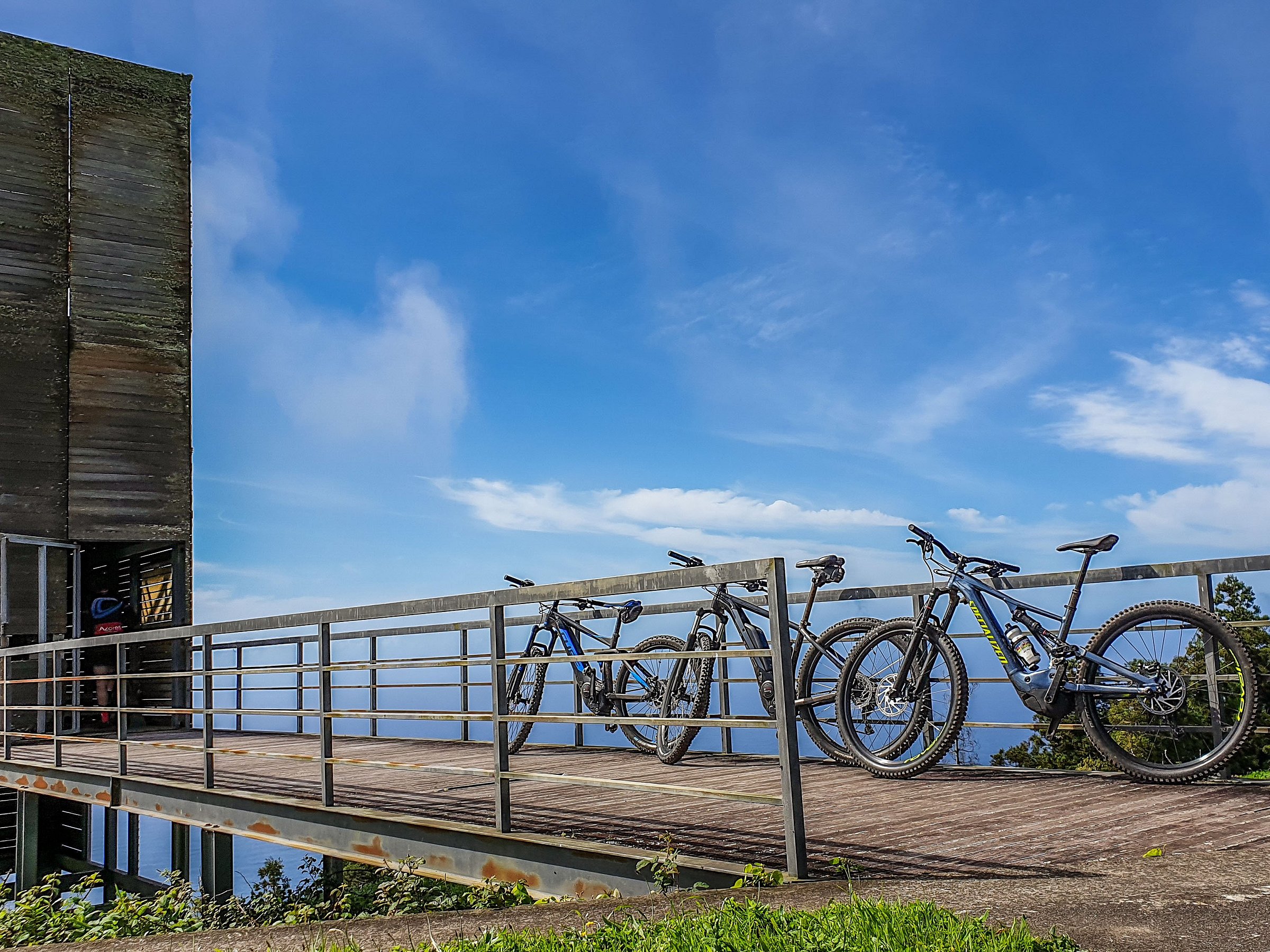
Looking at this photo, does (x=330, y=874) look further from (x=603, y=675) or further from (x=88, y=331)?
(x=88, y=331)

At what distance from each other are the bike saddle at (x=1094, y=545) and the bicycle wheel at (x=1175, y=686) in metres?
0.33

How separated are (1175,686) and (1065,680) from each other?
0.50 metres

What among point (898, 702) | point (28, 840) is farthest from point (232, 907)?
point (28, 840)

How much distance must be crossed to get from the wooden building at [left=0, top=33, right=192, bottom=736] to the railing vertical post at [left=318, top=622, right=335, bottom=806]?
1065 cm

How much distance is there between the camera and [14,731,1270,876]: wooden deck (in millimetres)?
4137

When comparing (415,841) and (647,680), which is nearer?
(415,841)

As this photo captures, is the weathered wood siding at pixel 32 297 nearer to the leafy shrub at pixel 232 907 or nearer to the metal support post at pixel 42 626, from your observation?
the metal support post at pixel 42 626

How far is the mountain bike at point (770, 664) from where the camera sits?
6.30 m

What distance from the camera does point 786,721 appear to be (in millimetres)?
3740

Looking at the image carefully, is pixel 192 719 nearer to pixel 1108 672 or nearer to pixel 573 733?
pixel 573 733

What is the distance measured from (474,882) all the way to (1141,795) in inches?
125

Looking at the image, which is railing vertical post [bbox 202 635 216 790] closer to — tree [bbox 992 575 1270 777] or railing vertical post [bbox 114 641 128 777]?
railing vertical post [bbox 114 641 128 777]

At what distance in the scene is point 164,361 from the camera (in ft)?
55.7

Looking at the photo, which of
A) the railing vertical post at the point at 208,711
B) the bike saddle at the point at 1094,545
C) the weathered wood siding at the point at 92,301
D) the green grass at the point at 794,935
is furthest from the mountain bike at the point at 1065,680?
the weathered wood siding at the point at 92,301
